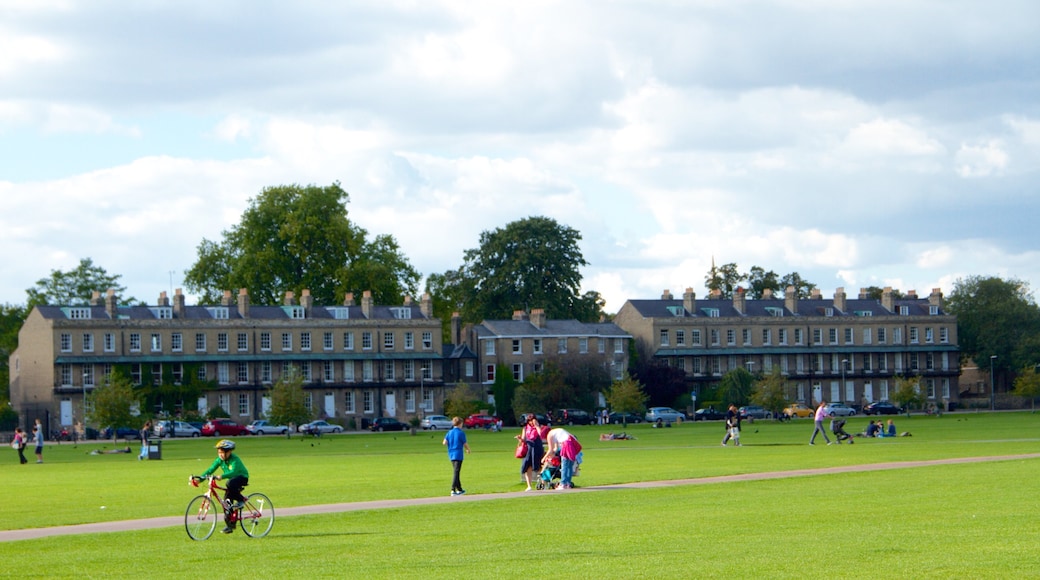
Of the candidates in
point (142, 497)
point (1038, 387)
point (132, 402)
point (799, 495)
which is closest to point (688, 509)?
point (799, 495)

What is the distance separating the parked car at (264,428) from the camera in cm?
10758

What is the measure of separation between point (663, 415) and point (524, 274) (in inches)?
837

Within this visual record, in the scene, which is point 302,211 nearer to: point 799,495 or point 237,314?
point 237,314

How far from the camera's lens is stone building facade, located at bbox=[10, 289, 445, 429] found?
112750 mm

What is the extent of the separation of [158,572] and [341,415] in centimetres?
10415

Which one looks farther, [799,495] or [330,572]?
[799,495]

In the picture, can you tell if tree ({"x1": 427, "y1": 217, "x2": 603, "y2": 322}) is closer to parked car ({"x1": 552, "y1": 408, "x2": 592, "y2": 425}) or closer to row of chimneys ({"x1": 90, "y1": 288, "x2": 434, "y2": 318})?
row of chimneys ({"x1": 90, "y1": 288, "x2": 434, "y2": 318})

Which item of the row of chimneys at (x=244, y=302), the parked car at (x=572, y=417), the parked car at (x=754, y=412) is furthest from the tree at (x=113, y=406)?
the parked car at (x=754, y=412)

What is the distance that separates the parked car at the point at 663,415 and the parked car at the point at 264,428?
1247 inches

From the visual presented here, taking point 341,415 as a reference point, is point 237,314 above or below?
above

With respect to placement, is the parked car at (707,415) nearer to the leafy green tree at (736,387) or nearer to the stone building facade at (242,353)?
the leafy green tree at (736,387)

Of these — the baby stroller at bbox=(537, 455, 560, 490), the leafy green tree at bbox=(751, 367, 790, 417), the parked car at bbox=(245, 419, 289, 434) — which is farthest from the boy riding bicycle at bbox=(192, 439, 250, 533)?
the leafy green tree at bbox=(751, 367, 790, 417)

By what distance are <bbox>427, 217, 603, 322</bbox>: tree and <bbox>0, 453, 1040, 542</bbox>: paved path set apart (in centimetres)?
8811

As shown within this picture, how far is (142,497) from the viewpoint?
114 ft
